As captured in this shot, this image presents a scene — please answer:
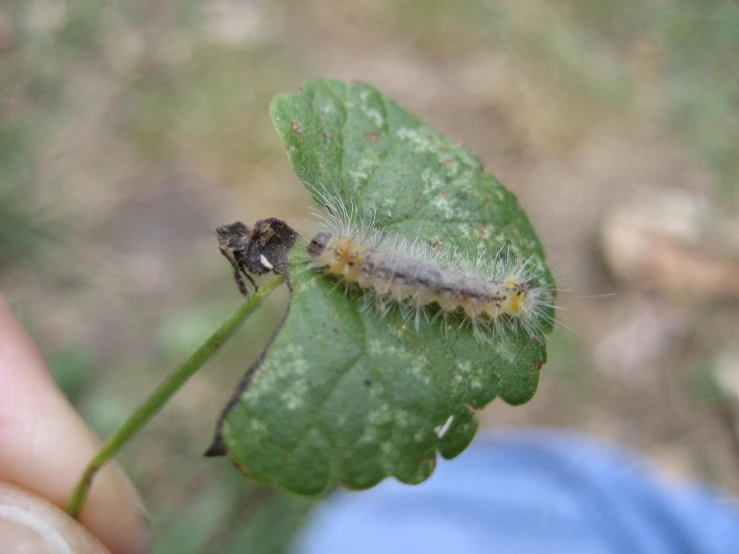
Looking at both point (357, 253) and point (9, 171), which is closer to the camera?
point (357, 253)

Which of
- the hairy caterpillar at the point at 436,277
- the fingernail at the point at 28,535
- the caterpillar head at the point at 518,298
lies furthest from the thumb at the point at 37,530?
the caterpillar head at the point at 518,298

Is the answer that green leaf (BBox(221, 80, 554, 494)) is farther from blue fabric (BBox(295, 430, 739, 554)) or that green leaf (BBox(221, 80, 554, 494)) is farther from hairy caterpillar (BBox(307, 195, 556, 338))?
blue fabric (BBox(295, 430, 739, 554))

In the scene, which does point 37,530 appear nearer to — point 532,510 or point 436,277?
point 436,277

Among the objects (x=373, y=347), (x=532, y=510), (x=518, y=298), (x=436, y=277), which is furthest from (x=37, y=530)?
(x=532, y=510)

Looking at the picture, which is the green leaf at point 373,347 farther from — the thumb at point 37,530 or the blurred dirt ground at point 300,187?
the blurred dirt ground at point 300,187

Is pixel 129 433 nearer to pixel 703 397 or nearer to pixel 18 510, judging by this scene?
pixel 18 510

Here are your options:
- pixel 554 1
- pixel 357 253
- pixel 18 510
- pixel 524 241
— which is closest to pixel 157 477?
pixel 18 510
